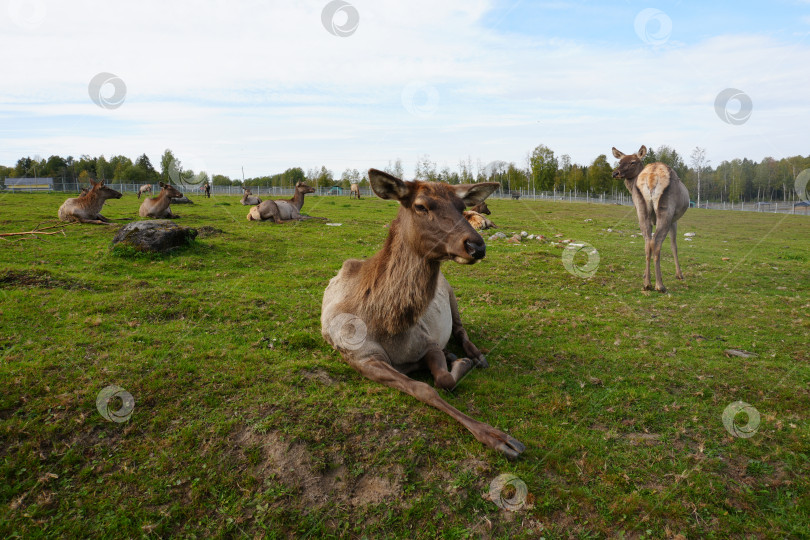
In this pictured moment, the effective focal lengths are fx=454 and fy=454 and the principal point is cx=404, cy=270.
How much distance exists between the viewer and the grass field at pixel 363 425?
11.9 ft

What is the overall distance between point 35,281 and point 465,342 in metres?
8.60

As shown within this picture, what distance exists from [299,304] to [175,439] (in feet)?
16.1

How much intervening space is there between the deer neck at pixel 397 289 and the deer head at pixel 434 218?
0.13 m

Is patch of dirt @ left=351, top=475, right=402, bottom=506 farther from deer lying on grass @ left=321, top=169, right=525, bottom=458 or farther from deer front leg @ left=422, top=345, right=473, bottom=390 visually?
deer front leg @ left=422, top=345, right=473, bottom=390

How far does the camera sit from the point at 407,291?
5.69 meters

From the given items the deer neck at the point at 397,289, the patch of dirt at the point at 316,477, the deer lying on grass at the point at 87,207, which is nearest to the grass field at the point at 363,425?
the patch of dirt at the point at 316,477

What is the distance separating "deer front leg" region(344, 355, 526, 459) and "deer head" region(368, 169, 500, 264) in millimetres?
1458

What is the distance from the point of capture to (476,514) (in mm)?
3682

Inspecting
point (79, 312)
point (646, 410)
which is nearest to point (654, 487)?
point (646, 410)

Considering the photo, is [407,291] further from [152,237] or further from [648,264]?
[152,237]

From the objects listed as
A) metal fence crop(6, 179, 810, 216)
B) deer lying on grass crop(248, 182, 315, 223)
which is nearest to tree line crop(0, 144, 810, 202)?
metal fence crop(6, 179, 810, 216)

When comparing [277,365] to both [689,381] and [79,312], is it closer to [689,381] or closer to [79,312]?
[79,312]

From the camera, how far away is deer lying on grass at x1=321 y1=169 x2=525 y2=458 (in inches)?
207

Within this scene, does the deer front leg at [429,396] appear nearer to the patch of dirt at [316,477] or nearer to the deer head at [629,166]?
the patch of dirt at [316,477]
